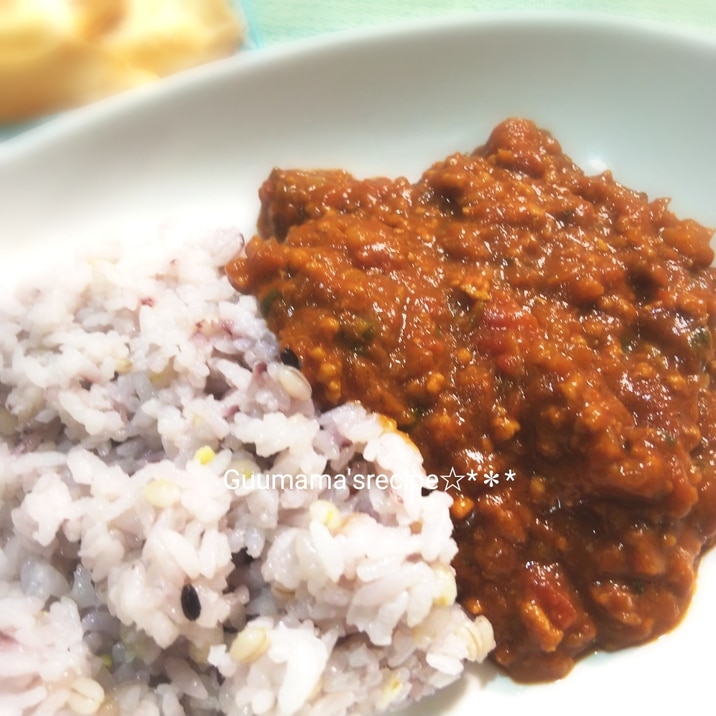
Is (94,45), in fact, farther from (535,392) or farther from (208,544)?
(535,392)

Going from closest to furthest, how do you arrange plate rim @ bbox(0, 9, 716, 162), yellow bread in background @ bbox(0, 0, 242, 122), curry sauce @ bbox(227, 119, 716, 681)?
curry sauce @ bbox(227, 119, 716, 681), plate rim @ bbox(0, 9, 716, 162), yellow bread in background @ bbox(0, 0, 242, 122)

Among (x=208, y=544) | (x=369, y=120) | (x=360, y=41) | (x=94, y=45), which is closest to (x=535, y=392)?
(x=208, y=544)

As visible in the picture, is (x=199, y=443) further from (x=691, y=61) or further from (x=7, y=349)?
(x=691, y=61)

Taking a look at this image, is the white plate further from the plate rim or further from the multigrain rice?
the multigrain rice

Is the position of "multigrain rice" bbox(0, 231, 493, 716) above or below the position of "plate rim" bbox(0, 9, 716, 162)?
below

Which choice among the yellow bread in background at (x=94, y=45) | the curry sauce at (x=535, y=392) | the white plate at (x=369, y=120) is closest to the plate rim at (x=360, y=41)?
the white plate at (x=369, y=120)

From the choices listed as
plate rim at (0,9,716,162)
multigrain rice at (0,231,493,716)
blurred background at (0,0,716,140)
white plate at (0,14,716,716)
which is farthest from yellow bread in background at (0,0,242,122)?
multigrain rice at (0,231,493,716)

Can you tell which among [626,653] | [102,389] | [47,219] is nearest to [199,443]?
[102,389]
